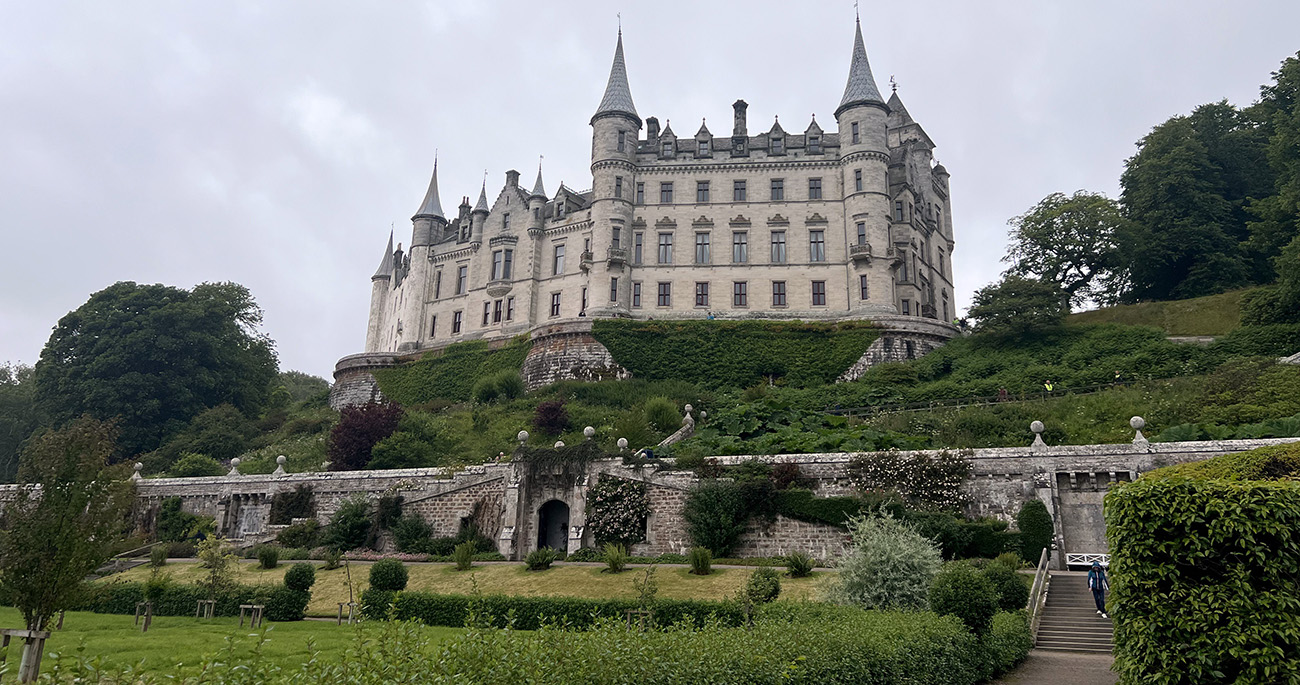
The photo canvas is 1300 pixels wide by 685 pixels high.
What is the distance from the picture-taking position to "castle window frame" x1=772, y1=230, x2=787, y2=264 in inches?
2122

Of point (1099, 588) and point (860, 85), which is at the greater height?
point (860, 85)

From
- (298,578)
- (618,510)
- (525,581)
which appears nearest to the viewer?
(298,578)

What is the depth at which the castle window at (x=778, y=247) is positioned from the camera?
53906 mm

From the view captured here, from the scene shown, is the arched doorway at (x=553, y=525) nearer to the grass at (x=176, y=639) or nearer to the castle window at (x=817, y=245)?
the grass at (x=176, y=639)

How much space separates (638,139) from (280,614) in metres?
44.3

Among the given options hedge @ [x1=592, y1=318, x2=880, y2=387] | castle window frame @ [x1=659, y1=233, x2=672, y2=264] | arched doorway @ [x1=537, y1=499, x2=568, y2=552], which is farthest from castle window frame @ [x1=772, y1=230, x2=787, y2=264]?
arched doorway @ [x1=537, y1=499, x2=568, y2=552]

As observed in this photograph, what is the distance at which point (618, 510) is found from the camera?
28.9 metres

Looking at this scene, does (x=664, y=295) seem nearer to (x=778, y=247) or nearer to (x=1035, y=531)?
(x=778, y=247)

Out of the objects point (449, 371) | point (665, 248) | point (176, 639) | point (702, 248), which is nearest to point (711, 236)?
point (702, 248)

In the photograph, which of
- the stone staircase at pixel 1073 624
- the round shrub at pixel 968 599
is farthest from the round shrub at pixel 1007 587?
the round shrub at pixel 968 599

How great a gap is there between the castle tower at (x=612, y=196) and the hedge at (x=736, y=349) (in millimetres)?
3994

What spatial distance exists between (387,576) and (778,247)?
38.8 meters

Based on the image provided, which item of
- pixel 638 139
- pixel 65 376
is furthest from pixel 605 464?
pixel 65 376

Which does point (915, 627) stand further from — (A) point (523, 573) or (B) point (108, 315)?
(B) point (108, 315)
